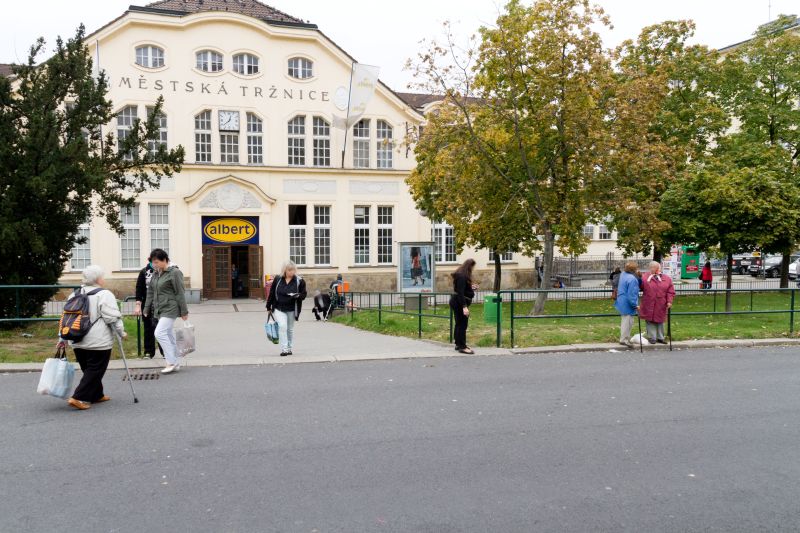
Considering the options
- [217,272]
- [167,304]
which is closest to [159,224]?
[217,272]

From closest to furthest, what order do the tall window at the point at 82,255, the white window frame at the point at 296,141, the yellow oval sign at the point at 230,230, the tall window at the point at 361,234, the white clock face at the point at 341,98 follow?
the tall window at the point at 82,255 < the yellow oval sign at the point at 230,230 < the white window frame at the point at 296,141 < the white clock face at the point at 341,98 < the tall window at the point at 361,234

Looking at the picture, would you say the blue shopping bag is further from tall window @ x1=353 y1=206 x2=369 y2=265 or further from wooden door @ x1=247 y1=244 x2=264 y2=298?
tall window @ x1=353 y1=206 x2=369 y2=265

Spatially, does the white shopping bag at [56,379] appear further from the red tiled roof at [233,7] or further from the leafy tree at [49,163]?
the red tiled roof at [233,7]

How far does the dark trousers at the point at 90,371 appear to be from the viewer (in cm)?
739

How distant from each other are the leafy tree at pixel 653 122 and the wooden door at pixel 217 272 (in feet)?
55.8

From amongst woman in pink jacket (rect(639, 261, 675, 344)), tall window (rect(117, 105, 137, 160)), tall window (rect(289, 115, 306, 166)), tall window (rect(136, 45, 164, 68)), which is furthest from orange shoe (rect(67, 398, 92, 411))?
tall window (rect(136, 45, 164, 68))

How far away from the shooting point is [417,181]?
78.0ft

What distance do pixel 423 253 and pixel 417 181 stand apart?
128 inches

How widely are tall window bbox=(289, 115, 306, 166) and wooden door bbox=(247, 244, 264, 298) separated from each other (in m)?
4.40

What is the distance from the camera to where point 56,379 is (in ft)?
23.1

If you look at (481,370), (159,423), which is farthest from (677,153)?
(159,423)

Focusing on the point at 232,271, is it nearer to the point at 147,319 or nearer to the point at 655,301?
the point at 147,319

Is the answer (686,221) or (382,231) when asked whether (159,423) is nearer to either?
(686,221)

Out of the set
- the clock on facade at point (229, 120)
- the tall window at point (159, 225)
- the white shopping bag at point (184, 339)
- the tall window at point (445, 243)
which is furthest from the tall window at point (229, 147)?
the white shopping bag at point (184, 339)
